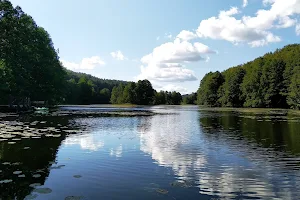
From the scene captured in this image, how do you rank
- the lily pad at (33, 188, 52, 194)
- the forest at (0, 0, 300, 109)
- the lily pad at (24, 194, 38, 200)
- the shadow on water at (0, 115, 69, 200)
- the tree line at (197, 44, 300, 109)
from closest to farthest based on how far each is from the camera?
the lily pad at (24, 194, 38, 200) → the lily pad at (33, 188, 52, 194) → the shadow on water at (0, 115, 69, 200) → the forest at (0, 0, 300, 109) → the tree line at (197, 44, 300, 109)

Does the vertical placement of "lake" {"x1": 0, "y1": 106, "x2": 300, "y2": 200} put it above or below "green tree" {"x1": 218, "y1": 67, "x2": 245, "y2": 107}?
below

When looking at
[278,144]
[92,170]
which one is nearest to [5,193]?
[92,170]

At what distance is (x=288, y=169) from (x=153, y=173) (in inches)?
255

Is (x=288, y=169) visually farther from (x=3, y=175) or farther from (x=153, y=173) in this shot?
(x=3, y=175)

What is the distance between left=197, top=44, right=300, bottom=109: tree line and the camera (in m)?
101

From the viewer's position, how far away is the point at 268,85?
119 m

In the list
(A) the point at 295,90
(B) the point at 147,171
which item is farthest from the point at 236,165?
(A) the point at 295,90

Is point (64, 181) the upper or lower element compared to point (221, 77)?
lower

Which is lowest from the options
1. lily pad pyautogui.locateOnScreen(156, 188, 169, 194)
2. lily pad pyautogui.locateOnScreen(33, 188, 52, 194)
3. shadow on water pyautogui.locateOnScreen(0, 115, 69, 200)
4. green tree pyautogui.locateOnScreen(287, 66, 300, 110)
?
lily pad pyautogui.locateOnScreen(156, 188, 169, 194)

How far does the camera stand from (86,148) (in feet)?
62.5

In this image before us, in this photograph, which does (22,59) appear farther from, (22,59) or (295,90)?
(295,90)

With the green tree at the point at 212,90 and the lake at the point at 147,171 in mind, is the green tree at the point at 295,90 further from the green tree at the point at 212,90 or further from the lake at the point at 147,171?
the lake at the point at 147,171

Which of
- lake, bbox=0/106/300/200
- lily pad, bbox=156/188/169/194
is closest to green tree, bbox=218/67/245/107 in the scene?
lake, bbox=0/106/300/200

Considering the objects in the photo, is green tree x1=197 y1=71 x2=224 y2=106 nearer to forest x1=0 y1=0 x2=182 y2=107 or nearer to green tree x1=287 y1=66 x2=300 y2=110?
green tree x1=287 y1=66 x2=300 y2=110
